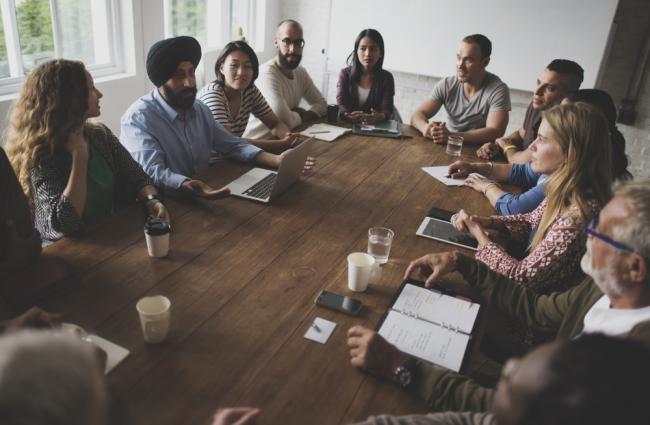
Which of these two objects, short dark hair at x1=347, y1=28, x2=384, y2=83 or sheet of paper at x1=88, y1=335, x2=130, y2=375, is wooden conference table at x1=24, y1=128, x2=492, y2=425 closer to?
sheet of paper at x1=88, y1=335, x2=130, y2=375

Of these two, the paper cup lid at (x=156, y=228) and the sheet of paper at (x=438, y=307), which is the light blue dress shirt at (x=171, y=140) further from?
the sheet of paper at (x=438, y=307)

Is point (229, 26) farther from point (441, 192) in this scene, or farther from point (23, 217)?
point (23, 217)

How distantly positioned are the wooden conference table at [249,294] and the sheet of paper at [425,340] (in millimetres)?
56

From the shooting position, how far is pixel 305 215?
186cm

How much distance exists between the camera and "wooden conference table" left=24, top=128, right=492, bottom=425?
1023 millimetres

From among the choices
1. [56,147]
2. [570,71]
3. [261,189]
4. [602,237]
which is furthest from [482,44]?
[56,147]

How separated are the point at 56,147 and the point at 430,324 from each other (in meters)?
1.33

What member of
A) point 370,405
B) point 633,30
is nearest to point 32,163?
point 370,405

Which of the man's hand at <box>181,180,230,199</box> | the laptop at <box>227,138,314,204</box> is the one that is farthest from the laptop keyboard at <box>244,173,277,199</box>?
the man's hand at <box>181,180,230,199</box>

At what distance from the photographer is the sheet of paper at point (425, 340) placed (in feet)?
3.88

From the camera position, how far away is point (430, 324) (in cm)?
129

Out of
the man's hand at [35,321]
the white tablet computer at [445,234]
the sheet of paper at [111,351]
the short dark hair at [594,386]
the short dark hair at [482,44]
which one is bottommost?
the sheet of paper at [111,351]

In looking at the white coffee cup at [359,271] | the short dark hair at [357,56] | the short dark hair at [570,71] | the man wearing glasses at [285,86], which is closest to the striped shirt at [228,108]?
the man wearing glasses at [285,86]

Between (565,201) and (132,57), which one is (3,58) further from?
(565,201)
